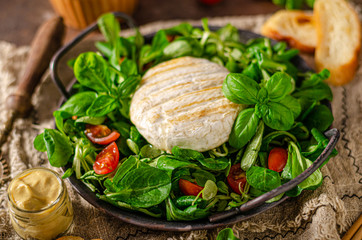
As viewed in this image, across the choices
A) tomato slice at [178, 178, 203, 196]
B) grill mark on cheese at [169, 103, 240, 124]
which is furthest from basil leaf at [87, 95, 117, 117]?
tomato slice at [178, 178, 203, 196]

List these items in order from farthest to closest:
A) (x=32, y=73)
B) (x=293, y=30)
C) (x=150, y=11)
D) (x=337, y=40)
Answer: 1. (x=150, y=11)
2. (x=293, y=30)
3. (x=337, y=40)
4. (x=32, y=73)

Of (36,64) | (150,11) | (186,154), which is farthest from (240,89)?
(150,11)

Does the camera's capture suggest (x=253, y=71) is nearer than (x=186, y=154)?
No

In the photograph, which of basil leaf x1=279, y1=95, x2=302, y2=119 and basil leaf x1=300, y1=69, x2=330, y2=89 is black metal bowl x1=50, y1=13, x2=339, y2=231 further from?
basil leaf x1=300, y1=69, x2=330, y2=89

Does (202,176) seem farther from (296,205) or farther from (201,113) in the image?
(296,205)

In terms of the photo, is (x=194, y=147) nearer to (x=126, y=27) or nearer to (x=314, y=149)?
(x=314, y=149)

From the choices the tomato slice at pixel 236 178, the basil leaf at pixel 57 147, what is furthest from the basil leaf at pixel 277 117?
the basil leaf at pixel 57 147
